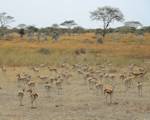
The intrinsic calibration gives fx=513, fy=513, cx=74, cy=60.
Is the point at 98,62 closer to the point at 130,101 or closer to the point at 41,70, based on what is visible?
the point at 41,70

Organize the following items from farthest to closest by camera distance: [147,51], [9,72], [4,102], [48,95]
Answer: [147,51]
[9,72]
[48,95]
[4,102]

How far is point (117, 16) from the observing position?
273 feet

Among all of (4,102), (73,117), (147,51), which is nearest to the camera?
(73,117)

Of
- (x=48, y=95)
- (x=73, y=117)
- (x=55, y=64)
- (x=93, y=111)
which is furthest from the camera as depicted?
(x=55, y=64)

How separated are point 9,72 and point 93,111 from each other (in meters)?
15.6

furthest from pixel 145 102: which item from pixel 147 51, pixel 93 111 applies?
pixel 147 51

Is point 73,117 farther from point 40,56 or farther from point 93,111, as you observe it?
point 40,56

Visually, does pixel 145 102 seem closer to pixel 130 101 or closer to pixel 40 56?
pixel 130 101

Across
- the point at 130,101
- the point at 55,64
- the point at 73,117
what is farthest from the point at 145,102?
the point at 55,64

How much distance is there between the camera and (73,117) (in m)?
15.5

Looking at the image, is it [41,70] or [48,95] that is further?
[41,70]

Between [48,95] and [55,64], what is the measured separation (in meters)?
17.1

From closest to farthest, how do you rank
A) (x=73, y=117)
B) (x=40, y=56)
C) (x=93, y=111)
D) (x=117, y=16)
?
(x=73, y=117), (x=93, y=111), (x=40, y=56), (x=117, y=16)

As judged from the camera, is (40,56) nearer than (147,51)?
Yes
